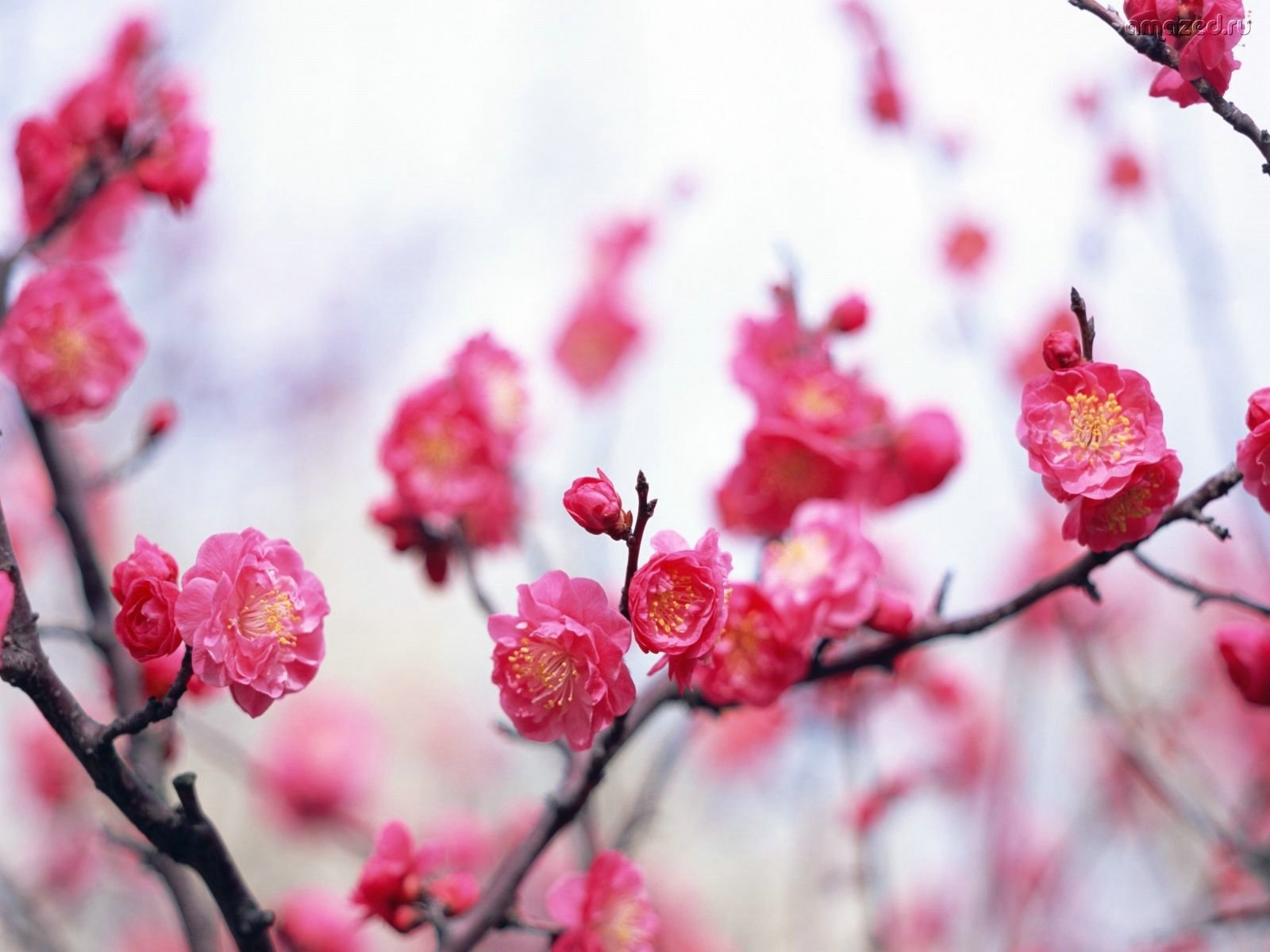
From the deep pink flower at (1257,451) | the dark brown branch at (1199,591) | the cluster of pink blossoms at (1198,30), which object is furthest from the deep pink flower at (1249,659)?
the cluster of pink blossoms at (1198,30)

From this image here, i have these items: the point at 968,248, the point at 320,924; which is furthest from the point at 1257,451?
the point at 968,248

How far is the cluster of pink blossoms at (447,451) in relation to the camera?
3.42 ft

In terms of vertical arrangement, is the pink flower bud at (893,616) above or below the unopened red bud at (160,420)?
below

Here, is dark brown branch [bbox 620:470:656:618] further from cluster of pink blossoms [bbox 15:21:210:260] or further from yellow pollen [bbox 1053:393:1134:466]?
cluster of pink blossoms [bbox 15:21:210:260]

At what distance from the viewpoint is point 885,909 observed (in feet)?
6.36

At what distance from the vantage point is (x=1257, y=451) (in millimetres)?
604

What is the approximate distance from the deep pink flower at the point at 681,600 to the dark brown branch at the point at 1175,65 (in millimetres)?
419

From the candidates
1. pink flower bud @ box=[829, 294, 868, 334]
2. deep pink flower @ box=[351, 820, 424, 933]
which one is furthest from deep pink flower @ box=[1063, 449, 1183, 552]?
deep pink flower @ box=[351, 820, 424, 933]

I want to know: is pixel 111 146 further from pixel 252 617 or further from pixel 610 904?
pixel 610 904

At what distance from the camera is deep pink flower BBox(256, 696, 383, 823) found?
188cm

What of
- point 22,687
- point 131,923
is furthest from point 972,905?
point 131,923

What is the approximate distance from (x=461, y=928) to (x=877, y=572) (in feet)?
1.42

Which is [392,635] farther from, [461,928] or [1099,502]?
[1099,502]

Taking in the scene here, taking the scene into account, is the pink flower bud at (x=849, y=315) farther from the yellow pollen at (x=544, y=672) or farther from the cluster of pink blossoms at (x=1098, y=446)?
the yellow pollen at (x=544, y=672)
